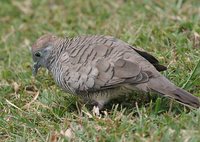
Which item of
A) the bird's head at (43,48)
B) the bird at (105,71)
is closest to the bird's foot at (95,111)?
the bird at (105,71)

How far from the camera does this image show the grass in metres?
5.03

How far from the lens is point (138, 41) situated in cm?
708

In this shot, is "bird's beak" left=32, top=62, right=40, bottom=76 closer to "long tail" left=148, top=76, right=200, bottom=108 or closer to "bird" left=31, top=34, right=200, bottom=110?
"bird" left=31, top=34, right=200, bottom=110

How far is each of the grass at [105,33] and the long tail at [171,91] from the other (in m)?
0.10

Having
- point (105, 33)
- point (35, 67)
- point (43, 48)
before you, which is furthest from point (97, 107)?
point (105, 33)

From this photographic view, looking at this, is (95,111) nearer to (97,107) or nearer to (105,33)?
(97,107)

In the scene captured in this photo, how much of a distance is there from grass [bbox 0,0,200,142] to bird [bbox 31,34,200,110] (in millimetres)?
Result: 159

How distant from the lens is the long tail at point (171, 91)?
509 centimetres

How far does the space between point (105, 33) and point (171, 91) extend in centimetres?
266

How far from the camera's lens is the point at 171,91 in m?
5.14

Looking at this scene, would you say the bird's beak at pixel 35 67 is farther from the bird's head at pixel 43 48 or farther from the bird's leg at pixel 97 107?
the bird's leg at pixel 97 107

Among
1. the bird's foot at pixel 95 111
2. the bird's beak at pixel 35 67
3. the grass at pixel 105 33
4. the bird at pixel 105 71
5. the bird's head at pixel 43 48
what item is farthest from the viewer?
the bird's beak at pixel 35 67

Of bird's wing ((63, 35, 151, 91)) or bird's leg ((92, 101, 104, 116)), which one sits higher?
bird's wing ((63, 35, 151, 91))

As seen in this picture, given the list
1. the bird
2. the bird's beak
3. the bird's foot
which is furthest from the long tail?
the bird's beak
